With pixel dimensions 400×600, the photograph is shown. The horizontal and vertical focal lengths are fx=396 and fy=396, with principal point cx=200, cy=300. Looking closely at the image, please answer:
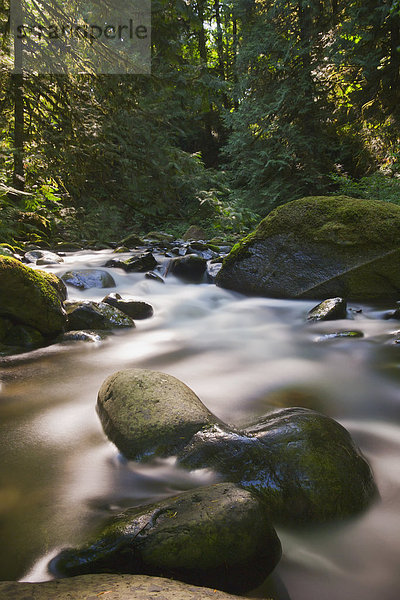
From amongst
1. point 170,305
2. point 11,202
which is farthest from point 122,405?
point 11,202

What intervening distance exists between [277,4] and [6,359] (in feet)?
51.4

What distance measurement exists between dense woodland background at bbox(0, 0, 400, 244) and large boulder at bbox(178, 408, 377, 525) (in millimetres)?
6076

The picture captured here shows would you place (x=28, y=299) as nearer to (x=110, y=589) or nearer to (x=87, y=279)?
(x=87, y=279)

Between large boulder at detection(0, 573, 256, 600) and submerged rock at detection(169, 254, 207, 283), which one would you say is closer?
large boulder at detection(0, 573, 256, 600)

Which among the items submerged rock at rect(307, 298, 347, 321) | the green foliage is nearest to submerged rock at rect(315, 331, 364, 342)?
submerged rock at rect(307, 298, 347, 321)

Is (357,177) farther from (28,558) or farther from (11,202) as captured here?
(28,558)

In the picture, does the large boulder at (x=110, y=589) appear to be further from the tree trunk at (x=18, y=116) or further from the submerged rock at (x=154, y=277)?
the tree trunk at (x=18, y=116)

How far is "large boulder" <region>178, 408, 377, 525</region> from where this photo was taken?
1.88m

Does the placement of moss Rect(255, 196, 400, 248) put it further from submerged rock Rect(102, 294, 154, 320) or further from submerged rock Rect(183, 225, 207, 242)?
submerged rock Rect(183, 225, 207, 242)

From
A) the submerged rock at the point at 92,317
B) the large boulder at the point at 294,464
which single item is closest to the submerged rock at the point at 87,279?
the submerged rock at the point at 92,317

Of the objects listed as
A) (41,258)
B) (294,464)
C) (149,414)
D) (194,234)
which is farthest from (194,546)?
(194,234)

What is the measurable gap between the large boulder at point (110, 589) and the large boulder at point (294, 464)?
613mm

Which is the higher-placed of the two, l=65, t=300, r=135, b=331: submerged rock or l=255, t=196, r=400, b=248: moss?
l=255, t=196, r=400, b=248: moss

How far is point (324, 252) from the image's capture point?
6.33m
